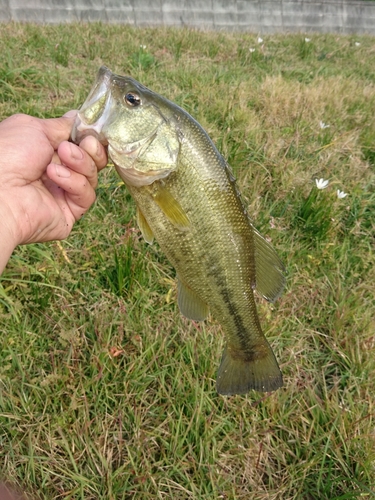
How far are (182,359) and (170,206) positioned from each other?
1.19m

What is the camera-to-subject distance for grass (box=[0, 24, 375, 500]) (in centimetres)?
212

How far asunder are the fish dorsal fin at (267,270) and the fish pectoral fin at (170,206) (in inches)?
13.7

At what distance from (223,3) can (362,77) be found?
224 inches

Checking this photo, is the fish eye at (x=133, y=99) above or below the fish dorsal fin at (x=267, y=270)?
above

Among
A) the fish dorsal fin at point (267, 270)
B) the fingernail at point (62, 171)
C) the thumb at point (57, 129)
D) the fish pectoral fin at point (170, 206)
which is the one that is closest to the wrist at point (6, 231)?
the fingernail at point (62, 171)

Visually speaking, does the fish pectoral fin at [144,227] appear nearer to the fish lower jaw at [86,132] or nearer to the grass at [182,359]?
the fish lower jaw at [86,132]

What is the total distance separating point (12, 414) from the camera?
7.15 ft

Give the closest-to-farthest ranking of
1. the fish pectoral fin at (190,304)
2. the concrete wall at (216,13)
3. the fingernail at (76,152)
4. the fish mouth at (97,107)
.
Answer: the fish mouth at (97,107) < the fingernail at (76,152) < the fish pectoral fin at (190,304) < the concrete wall at (216,13)

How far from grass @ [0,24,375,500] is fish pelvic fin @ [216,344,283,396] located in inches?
17.1

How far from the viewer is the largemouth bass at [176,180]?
161cm

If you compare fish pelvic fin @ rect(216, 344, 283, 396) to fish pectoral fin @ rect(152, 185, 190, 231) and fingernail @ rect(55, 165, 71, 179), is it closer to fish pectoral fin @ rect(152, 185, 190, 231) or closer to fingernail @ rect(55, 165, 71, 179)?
fish pectoral fin @ rect(152, 185, 190, 231)

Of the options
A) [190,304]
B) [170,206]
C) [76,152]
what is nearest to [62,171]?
[76,152]

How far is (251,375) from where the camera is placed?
192 centimetres

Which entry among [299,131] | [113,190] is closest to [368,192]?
[299,131]
